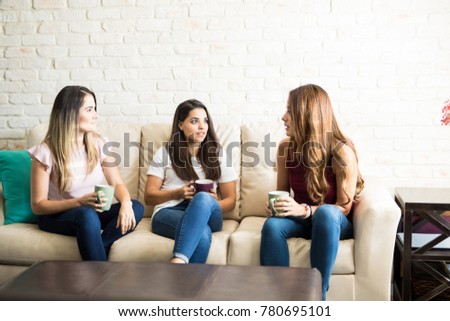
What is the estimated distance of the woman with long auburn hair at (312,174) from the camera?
2.30 meters

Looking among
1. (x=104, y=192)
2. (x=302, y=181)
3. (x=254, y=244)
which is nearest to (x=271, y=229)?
(x=254, y=244)

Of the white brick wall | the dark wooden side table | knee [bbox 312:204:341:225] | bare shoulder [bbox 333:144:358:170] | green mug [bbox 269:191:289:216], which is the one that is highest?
the white brick wall

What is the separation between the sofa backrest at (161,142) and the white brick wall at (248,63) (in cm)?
26

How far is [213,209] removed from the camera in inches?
96.8

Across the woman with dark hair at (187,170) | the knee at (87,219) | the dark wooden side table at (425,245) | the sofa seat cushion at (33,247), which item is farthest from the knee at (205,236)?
the dark wooden side table at (425,245)

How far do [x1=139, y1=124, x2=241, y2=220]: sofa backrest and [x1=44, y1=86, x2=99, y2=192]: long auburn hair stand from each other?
41cm

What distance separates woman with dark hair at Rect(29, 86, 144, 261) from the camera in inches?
96.0

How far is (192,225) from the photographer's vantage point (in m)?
2.29

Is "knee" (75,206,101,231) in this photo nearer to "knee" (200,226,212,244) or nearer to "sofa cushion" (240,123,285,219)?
"knee" (200,226,212,244)

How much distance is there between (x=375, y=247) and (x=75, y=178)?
1.41 meters

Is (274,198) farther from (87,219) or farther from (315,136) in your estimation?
(87,219)

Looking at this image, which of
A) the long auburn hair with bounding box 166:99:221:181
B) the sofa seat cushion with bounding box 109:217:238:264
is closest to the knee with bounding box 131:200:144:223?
the sofa seat cushion with bounding box 109:217:238:264

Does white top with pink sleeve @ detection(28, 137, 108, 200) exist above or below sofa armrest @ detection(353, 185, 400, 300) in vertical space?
above

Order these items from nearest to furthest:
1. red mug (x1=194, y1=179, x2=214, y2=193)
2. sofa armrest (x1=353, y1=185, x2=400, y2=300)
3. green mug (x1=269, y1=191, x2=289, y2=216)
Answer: green mug (x1=269, y1=191, x2=289, y2=216) < sofa armrest (x1=353, y1=185, x2=400, y2=300) < red mug (x1=194, y1=179, x2=214, y2=193)
